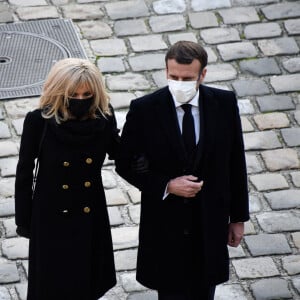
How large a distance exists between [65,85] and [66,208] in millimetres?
712

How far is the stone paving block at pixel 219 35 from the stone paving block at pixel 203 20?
0.09m

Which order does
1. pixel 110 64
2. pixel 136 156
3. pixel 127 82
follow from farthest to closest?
pixel 110 64, pixel 127 82, pixel 136 156

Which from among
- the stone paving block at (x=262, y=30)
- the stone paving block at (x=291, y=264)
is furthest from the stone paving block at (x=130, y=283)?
the stone paving block at (x=262, y=30)

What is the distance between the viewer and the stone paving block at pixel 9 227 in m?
6.80

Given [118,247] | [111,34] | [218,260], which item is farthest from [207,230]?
[111,34]

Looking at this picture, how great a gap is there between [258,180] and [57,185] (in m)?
2.53

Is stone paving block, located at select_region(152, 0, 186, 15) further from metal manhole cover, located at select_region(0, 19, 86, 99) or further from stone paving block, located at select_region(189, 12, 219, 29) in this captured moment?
metal manhole cover, located at select_region(0, 19, 86, 99)

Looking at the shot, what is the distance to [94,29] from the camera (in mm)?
9117

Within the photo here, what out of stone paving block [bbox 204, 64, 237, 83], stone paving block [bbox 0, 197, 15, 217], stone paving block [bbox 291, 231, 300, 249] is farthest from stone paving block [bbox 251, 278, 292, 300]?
stone paving block [bbox 204, 64, 237, 83]

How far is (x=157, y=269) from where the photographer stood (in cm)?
550

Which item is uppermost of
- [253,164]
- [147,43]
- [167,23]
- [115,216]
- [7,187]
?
[167,23]

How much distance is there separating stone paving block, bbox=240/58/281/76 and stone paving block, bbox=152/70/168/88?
711mm

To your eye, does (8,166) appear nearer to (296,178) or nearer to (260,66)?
(296,178)

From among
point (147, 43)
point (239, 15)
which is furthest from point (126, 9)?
point (239, 15)
